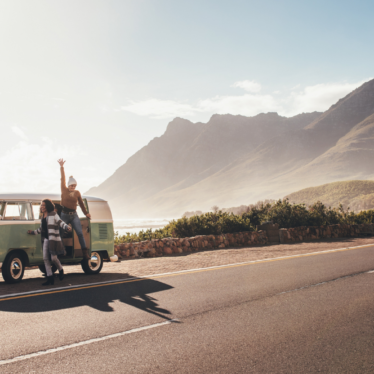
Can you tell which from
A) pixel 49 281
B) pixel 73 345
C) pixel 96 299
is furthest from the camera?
pixel 49 281

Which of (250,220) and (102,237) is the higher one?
(250,220)

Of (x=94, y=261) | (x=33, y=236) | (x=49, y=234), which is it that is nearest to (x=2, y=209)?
(x=33, y=236)

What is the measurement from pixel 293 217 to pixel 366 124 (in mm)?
194214

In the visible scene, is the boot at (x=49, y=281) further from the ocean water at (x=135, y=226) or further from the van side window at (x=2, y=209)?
the ocean water at (x=135, y=226)

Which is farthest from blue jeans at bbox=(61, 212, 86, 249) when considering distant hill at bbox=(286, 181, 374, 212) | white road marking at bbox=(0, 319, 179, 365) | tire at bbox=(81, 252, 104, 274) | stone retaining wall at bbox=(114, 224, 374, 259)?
distant hill at bbox=(286, 181, 374, 212)

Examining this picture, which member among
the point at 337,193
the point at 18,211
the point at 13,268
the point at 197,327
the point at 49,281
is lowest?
the point at 197,327

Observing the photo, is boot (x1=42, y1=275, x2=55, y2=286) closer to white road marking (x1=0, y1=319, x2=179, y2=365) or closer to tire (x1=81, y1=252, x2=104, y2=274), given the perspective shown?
tire (x1=81, y1=252, x2=104, y2=274)

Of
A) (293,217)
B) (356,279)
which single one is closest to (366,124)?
(293,217)

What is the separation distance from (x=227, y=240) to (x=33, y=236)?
10.0 m

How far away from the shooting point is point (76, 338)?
466 cm

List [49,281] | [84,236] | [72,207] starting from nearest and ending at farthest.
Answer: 1. [49,281]
2. [72,207]
3. [84,236]

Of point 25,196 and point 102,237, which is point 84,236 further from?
point 25,196

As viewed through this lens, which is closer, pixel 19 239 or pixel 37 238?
pixel 19 239

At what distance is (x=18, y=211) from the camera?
8508 mm
